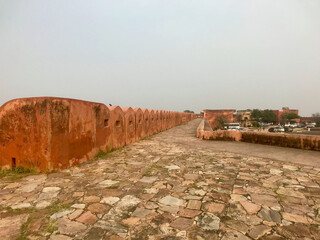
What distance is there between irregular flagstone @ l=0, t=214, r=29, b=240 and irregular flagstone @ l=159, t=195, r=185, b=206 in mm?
1514

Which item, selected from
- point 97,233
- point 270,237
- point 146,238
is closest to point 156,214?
point 146,238

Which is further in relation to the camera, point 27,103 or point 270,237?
point 27,103

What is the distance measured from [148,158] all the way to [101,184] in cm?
191

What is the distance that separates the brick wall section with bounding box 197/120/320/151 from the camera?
17.6 feet

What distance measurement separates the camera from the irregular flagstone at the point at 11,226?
1.67 metres

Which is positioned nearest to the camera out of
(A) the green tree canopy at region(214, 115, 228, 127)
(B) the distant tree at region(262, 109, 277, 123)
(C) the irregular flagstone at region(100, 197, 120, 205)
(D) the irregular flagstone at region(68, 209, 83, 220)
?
(D) the irregular flagstone at region(68, 209, 83, 220)

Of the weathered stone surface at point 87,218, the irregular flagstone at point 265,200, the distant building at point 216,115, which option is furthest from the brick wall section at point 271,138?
Answer: the distant building at point 216,115

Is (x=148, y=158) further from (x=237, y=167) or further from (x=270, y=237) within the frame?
(x=270, y=237)

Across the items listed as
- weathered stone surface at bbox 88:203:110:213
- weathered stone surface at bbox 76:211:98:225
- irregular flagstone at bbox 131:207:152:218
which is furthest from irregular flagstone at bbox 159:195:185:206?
weathered stone surface at bbox 76:211:98:225

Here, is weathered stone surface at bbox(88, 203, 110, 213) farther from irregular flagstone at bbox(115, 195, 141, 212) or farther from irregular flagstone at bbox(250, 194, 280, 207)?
irregular flagstone at bbox(250, 194, 280, 207)

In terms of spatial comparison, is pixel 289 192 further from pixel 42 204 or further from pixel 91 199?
pixel 42 204

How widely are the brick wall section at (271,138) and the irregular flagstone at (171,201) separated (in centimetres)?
519

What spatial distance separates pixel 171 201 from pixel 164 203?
4.3 inches

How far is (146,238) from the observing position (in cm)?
164
